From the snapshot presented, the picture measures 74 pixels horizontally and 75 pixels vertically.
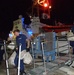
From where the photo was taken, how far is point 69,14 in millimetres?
44531

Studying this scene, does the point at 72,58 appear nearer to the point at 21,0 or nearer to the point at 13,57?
the point at 13,57

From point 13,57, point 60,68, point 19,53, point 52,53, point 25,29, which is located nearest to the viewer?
point 19,53

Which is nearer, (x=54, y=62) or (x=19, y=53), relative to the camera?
(x=19, y=53)

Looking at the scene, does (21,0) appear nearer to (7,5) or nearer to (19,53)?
(7,5)

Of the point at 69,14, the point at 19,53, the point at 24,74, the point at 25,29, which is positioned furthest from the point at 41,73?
the point at 69,14

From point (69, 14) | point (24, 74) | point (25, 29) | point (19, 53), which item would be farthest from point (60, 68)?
point (69, 14)

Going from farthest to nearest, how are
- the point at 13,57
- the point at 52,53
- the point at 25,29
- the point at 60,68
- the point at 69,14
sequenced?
the point at 69,14 < the point at 25,29 < the point at 52,53 < the point at 60,68 < the point at 13,57

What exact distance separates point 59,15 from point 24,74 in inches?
1512

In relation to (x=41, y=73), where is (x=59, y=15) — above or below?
above

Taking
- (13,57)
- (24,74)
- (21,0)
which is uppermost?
(21,0)

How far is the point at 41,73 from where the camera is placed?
935 centimetres

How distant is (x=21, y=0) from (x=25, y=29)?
3001cm

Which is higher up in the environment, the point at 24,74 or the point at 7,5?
the point at 7,5

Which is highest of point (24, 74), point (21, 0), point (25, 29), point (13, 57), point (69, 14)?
point (21, 0)
